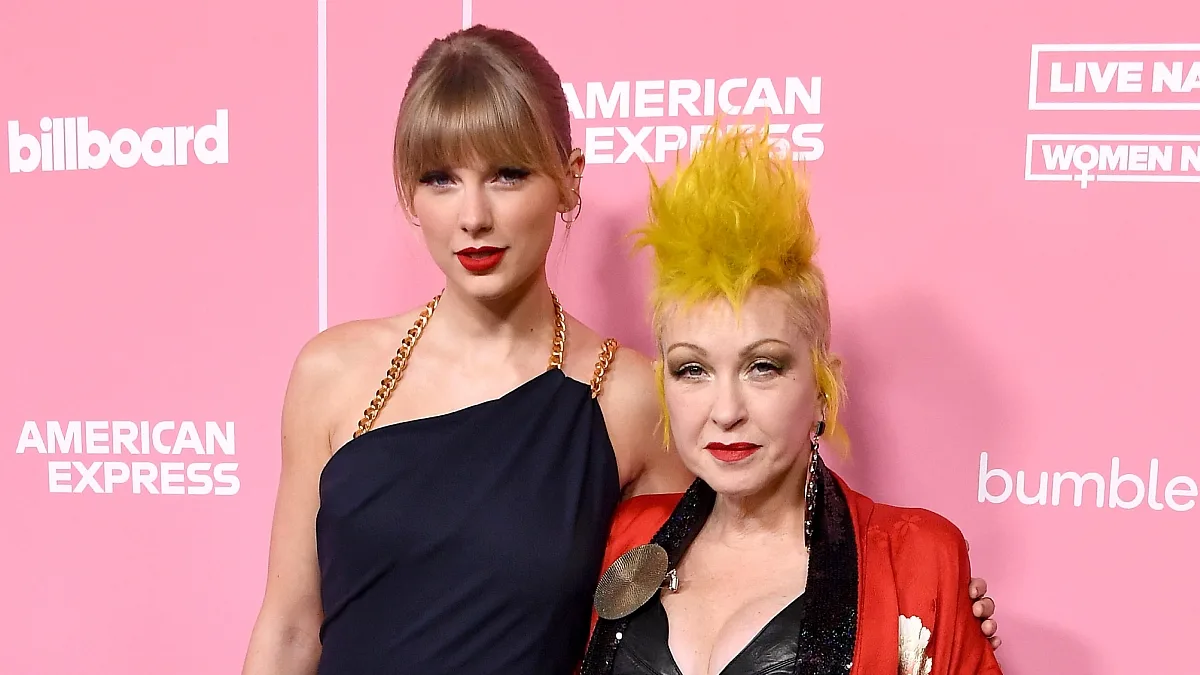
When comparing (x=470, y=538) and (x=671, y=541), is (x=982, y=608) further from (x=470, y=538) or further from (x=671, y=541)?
(x=470, y=538)

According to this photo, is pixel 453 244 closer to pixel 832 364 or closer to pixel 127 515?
pixel 832 364

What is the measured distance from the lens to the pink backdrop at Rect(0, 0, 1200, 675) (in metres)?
1.66

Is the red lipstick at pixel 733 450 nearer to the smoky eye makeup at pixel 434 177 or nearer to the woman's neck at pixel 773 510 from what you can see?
the woman's neck at pixel 773 510

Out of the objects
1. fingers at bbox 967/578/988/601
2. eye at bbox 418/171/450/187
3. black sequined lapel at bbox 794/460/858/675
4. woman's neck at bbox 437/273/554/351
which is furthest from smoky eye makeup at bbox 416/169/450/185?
fingers at bbox 967/578/988/601

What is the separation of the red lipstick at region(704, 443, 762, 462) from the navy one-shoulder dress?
0.74ft

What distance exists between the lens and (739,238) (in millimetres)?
1216

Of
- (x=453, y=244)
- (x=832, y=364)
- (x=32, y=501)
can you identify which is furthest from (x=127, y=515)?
(x=832, y=364)

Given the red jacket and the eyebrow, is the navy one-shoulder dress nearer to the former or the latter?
the eyebrow

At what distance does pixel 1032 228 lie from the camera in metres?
1.68

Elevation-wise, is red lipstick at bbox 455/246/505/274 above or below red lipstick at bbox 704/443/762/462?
above

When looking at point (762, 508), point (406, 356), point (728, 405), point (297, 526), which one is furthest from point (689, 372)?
point (297, 526)

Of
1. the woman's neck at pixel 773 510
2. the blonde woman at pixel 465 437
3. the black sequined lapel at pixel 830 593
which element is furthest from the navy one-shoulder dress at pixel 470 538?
the black sequined lapel at pixel 830 593

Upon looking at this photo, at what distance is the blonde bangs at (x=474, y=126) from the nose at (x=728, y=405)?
36 cm

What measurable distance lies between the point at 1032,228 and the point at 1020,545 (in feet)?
1.71
